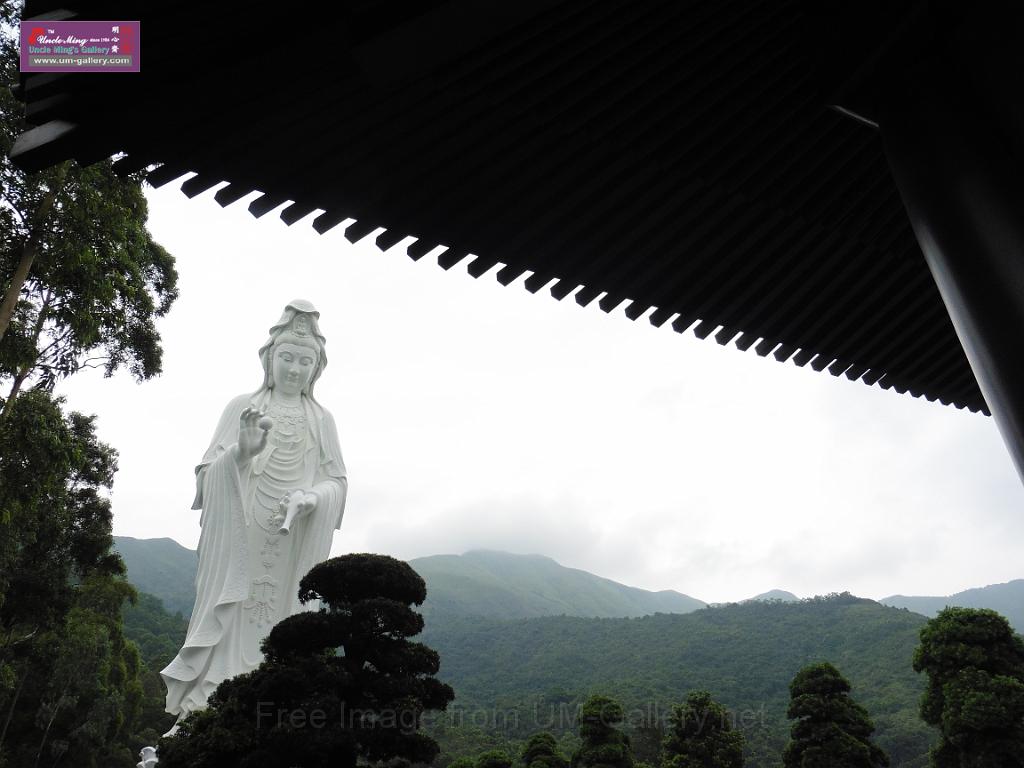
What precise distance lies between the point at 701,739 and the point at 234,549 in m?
7.45

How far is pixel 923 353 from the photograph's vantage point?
348 cm

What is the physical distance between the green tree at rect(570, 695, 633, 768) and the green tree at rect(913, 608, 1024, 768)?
5.16 meters

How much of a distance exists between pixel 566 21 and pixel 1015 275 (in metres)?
1.31

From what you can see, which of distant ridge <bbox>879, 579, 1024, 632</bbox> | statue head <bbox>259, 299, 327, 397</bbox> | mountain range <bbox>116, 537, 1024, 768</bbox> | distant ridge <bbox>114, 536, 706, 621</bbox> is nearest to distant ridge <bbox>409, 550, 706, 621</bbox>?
distant ridge <bbox>114, 536, 706, 621</bbox>

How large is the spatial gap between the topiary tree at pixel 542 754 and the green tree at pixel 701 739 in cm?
164

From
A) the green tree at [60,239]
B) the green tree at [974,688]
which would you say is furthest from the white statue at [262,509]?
the green tree at [974,688]

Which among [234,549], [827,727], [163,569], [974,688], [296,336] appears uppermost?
[163,569]

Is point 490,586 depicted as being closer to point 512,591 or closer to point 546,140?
point 512,591

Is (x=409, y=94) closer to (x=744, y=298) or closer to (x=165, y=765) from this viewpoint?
(x=744, y=298)

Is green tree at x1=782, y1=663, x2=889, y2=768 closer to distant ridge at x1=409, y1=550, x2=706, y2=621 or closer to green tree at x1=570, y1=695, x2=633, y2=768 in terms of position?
green tree at x1=570, y1=695, x2=633, y2=768

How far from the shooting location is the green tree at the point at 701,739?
35.1 feet

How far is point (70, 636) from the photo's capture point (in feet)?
60.7

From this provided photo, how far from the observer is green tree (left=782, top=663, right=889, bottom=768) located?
10398 mm

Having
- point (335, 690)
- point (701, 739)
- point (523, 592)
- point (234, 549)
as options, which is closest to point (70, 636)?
point (234, 549)
